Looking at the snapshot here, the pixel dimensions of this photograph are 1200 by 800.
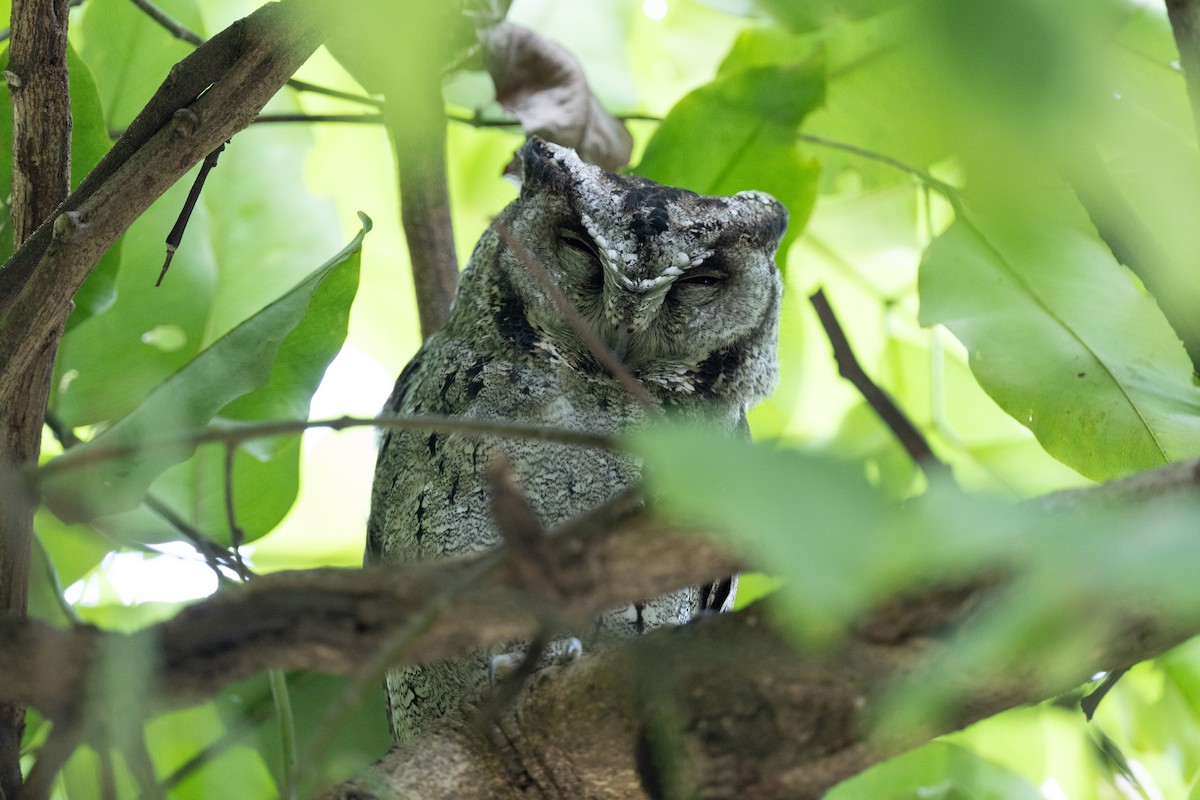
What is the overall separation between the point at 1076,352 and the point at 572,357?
2.28 feet

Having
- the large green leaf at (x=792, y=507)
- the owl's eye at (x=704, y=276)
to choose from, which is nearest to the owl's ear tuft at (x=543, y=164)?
the owl's eye at (x=704, y=276)

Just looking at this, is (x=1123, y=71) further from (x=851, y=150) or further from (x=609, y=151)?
(x=609, y=151)

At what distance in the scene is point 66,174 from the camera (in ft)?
3.84

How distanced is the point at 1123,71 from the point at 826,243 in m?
1.93

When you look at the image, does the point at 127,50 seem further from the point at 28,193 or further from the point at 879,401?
the point at 879,401

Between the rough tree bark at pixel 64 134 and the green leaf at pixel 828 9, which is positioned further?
the rough tree bark at pixel 64 134

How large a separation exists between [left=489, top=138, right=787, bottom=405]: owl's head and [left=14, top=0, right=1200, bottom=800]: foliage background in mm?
166

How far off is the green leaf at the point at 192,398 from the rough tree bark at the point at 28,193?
0.18ft

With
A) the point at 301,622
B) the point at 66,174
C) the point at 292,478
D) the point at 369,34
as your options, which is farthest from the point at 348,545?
the point at 369,34

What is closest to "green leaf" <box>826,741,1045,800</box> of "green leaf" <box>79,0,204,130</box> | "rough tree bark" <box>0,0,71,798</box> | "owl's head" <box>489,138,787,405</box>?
"owl's head" <box>489,138,787,405</box>

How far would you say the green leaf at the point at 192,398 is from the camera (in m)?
1.16

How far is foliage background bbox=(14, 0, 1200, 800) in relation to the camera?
118cm

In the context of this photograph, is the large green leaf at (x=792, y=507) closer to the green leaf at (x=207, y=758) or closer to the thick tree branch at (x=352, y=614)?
the thick tree branch at (x=352, y=614)

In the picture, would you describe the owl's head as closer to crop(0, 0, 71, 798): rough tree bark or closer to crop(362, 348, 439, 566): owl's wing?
crop(362, 348, 439, 566): owl's wing
